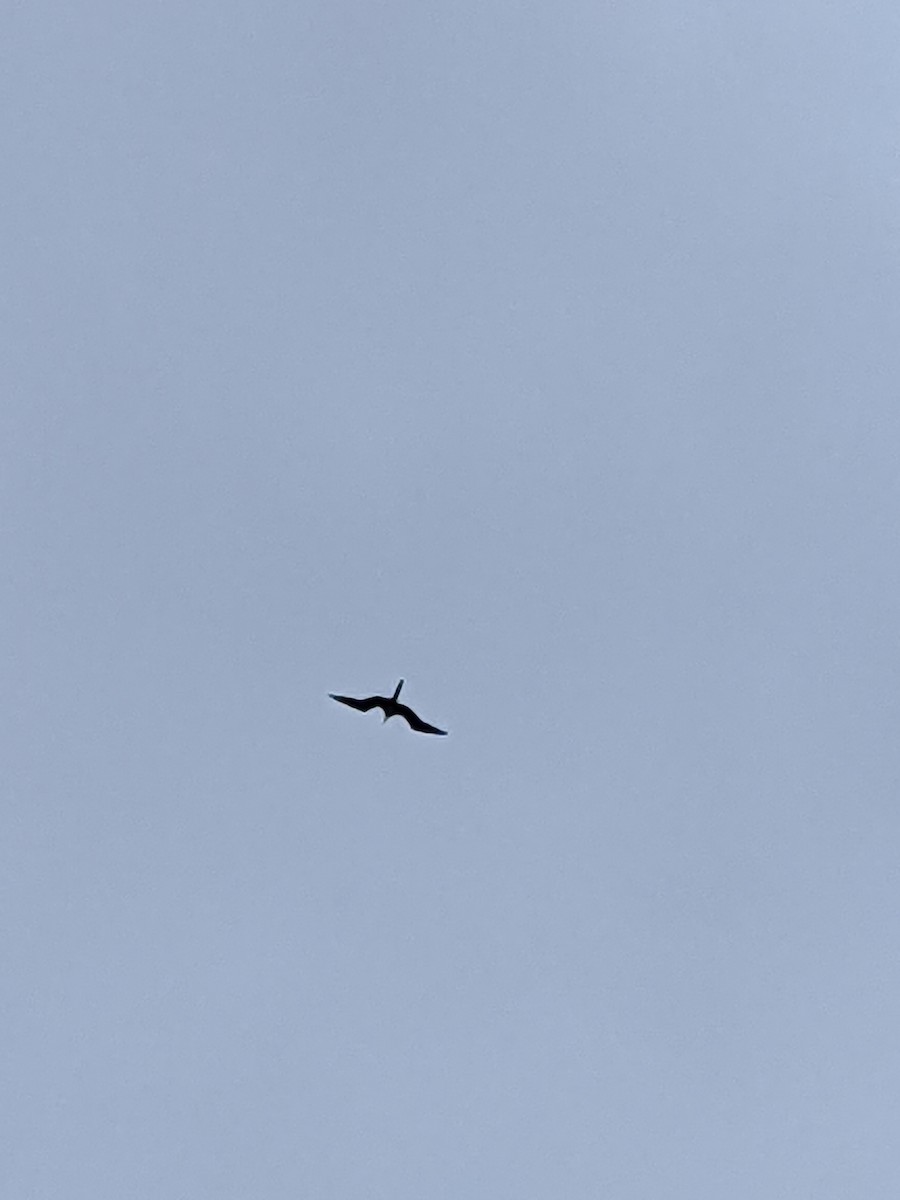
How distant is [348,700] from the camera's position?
137000mm

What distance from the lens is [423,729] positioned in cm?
13250

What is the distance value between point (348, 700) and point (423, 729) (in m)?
8.00
